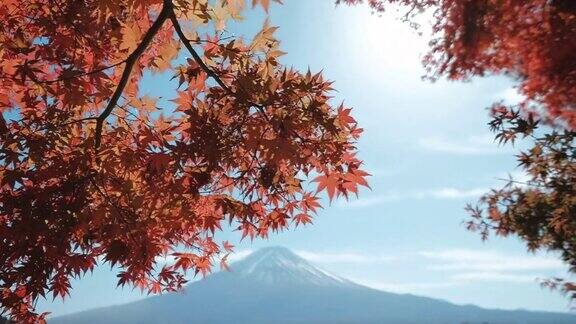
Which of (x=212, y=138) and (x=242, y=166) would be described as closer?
(x=212, y=138)

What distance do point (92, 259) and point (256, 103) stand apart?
236cm

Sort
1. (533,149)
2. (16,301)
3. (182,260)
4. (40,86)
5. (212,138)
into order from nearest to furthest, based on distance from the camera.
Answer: (212,138) < (40,86) < (16,301) < (182,260) < (533,149)

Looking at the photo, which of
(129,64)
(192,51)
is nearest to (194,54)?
(192,51)

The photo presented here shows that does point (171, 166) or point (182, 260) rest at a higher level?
point (171, 166)

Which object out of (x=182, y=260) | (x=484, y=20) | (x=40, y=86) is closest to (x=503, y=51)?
(x=484, y=20)

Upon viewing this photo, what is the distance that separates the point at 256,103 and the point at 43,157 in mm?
1980

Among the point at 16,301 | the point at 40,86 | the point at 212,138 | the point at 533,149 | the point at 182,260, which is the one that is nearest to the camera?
the point at 212,138

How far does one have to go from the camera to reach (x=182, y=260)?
223 inches

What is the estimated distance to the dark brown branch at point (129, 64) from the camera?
464 centimetres

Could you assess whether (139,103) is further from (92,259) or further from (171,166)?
(92,259)

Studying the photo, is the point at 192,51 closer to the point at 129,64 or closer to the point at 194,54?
the point at 194,54

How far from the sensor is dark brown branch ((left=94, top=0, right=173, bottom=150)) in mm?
4645

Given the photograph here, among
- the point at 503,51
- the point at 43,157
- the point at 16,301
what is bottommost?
the point at 16,301

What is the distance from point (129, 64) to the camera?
15.6ft
